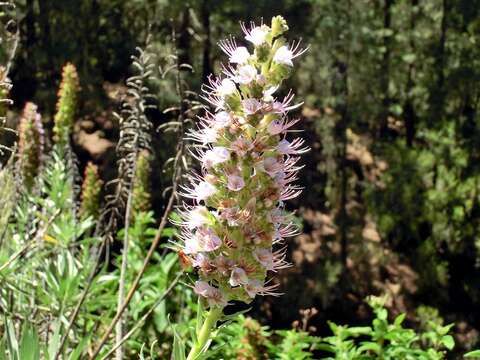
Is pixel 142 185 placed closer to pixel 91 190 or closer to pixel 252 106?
pixel 91 190

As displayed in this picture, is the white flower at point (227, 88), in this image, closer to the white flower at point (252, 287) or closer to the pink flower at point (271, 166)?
the pink flower at point (271, 166)

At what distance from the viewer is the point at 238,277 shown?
1850mm

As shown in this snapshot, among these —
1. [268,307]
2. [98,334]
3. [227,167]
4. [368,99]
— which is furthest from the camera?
[368,99]

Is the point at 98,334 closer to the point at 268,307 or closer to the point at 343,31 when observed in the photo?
the point at 268,307

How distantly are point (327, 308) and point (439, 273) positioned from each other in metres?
2.36

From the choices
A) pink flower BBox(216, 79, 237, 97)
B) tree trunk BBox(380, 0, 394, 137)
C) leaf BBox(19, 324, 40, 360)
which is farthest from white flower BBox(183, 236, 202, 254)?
tree trunk BBox(380, 0, 394, 137)

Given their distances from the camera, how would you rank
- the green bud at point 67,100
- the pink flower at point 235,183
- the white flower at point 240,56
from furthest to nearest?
1. the green bud at point 67,100
2. the white flower at point 240,56
3. the pink flower at point 235,183

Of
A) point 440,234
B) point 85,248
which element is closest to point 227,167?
point 85,248

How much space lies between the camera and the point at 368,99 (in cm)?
1360

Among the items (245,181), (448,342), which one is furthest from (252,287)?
(448,342)

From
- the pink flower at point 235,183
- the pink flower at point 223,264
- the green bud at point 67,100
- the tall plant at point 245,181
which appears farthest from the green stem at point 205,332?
the green bud at point 67,100

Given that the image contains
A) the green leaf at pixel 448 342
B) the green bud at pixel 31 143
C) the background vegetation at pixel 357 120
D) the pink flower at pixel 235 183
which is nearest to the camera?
the pink flower at pixel 235 183

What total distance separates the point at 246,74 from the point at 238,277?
0.51 m

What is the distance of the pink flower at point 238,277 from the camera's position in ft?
6.05
